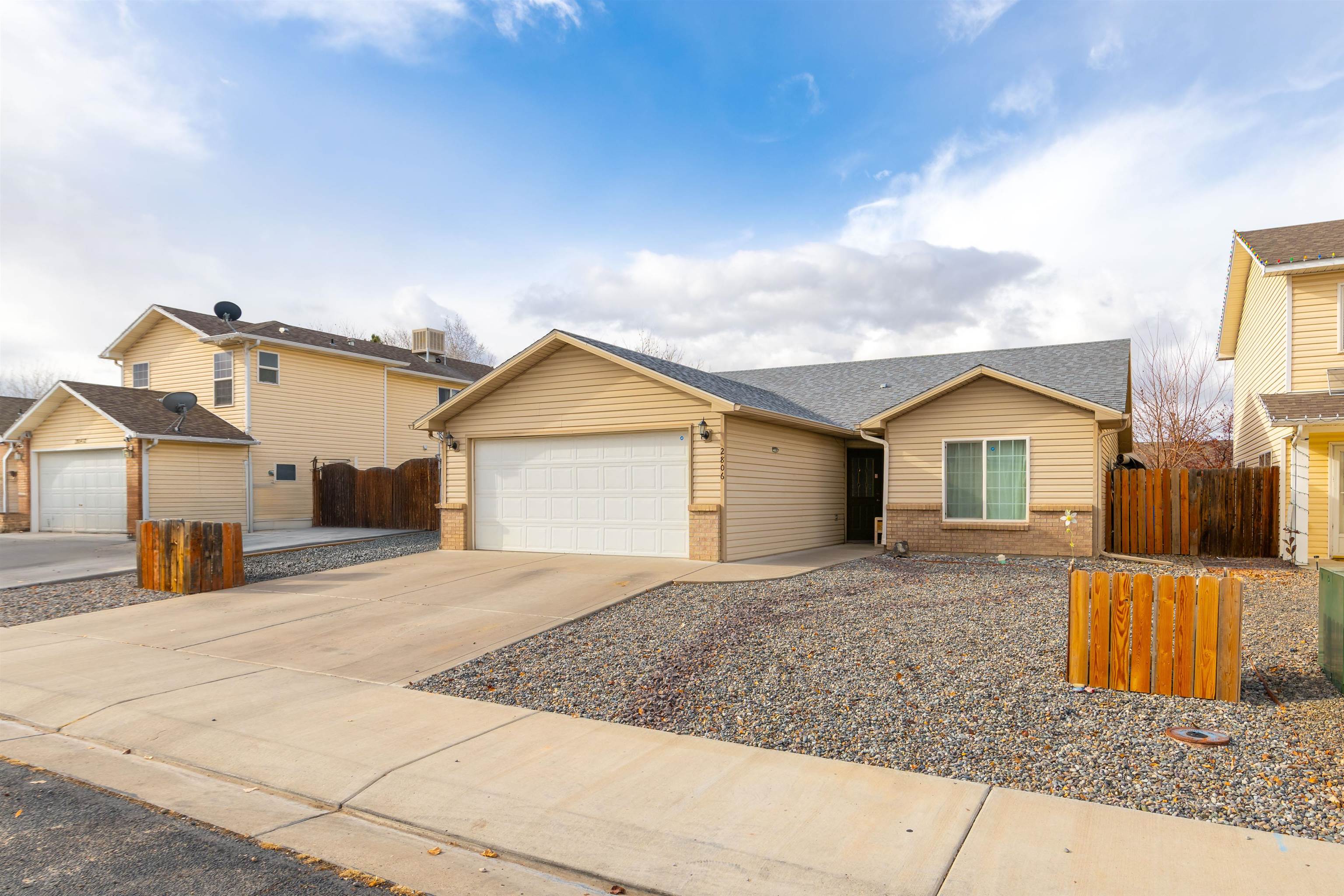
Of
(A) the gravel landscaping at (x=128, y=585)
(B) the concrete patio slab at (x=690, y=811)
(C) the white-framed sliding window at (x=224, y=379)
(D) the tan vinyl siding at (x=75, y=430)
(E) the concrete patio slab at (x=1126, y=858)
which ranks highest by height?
(C) the white-framed sliding window at (x=224, y=379)

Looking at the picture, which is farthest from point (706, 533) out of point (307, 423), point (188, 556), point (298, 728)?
point (307, 423)

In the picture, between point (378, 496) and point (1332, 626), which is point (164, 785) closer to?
point (1332, 626)

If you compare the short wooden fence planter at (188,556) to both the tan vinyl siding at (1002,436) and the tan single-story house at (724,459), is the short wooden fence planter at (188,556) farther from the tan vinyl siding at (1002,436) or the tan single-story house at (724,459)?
the tan vinyl siding at (1002,436)

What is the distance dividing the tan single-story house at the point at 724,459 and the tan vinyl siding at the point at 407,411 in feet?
38.8

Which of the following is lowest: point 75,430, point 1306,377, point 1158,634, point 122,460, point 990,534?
point 990,534

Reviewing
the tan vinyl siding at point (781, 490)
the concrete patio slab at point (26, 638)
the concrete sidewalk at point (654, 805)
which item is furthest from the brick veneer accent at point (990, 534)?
the concrete patio slab at point (26, 638)

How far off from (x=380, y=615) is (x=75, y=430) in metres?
17.9

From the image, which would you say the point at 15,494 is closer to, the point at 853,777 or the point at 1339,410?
the point at 853,777

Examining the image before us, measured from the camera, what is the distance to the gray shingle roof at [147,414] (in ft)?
66.8

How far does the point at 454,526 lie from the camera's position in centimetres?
1605

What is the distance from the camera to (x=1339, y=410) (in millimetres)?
12711

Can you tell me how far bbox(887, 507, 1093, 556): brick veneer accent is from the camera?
1438cm

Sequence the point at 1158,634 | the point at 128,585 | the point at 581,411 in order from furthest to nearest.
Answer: the point at 581,411
the point at 128,585
the point at 1158,634

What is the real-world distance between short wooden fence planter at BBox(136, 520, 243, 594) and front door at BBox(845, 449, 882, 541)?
42.9ft
